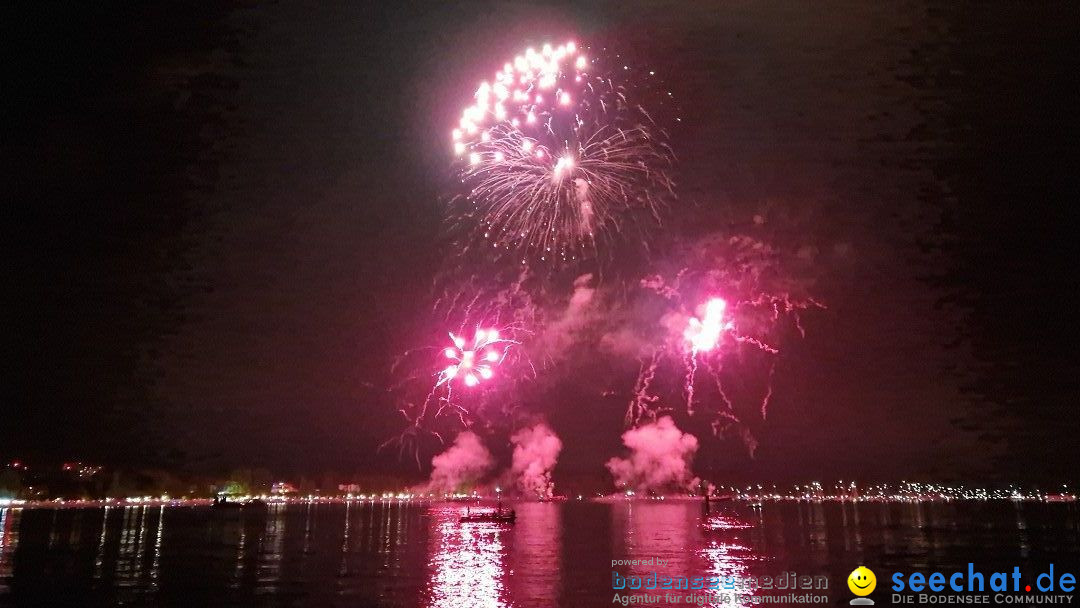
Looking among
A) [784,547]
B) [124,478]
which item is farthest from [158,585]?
[124,478]

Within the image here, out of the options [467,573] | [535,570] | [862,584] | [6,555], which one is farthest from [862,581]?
[6,555]

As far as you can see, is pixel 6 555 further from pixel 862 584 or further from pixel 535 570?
pixel 862 584

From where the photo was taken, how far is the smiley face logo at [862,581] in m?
25.3

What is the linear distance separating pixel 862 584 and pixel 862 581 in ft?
1.59

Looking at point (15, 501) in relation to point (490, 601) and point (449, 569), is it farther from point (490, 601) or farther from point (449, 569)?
point (490, 601)

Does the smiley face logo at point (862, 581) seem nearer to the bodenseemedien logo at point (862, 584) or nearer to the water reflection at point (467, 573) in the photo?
the bodenseemedien logo at point (862, 584)

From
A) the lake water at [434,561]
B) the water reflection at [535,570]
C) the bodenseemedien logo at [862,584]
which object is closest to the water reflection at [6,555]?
the lake water at [434,561]

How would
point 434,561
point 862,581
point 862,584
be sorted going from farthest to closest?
point 434,561, point 862,581, point 862,584

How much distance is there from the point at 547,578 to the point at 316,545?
71.6ft

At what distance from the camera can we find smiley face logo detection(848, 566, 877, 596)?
2534 cm

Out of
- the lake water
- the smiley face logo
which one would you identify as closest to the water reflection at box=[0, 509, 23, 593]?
the lake water

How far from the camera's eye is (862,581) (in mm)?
27078

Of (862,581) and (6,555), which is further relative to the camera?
(6,555)

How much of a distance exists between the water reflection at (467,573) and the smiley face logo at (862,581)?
41.6 ft
